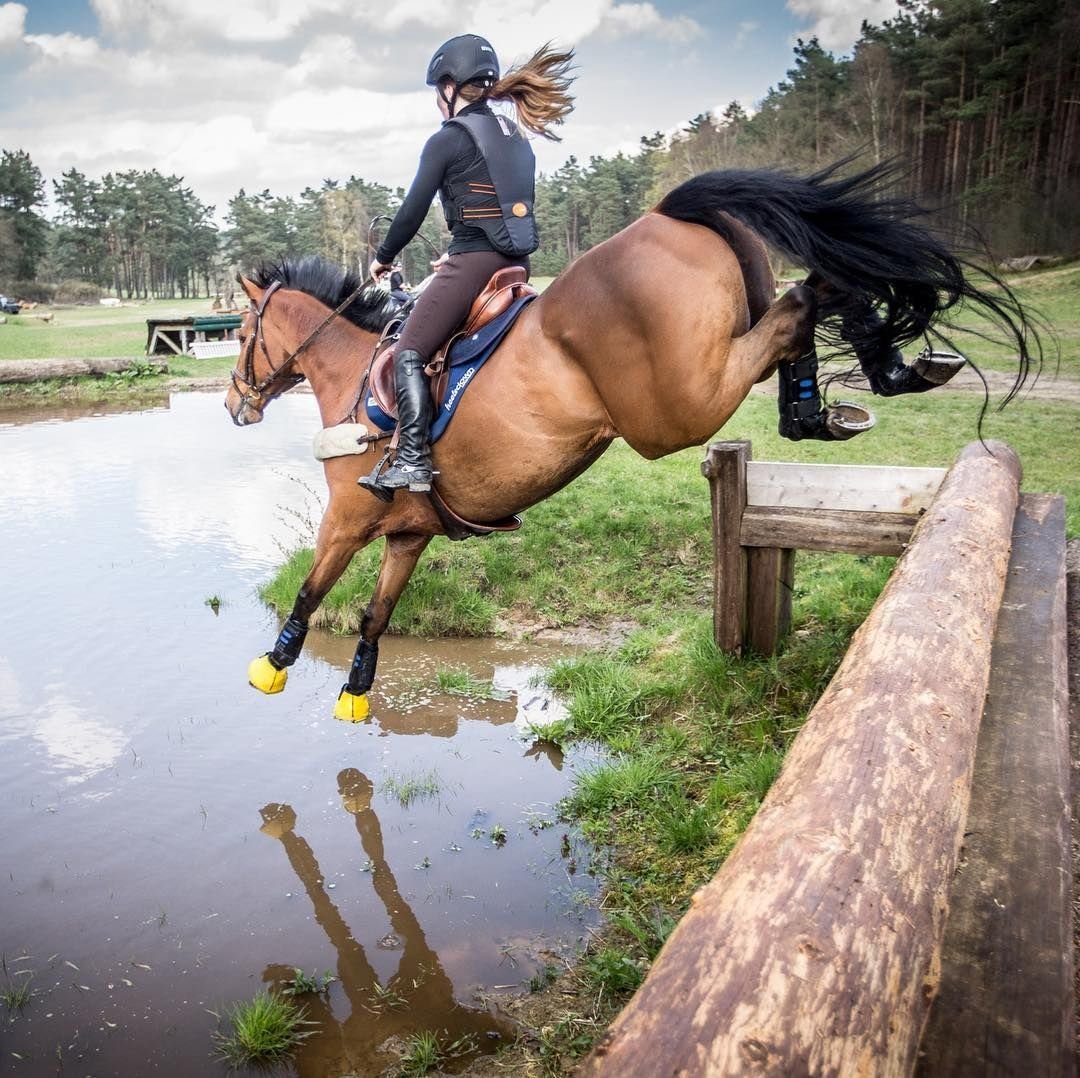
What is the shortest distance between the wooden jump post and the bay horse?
1015 millimetres

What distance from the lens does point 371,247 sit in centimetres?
454

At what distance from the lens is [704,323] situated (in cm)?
326

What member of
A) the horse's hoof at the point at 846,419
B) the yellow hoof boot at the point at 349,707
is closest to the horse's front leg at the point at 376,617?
the yellow hoof boot at the point at 349,707

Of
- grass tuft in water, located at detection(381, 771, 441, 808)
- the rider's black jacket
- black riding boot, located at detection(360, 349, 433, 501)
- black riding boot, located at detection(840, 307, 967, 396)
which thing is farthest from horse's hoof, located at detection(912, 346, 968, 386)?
grass tuft in water, located at detection(381, 771, 441, 808)

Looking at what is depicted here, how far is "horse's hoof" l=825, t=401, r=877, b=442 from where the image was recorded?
346cm

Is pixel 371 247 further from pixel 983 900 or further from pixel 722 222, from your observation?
pixel 983 900

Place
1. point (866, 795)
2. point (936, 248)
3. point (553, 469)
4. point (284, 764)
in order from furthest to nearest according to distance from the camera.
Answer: point (284, 764), point (553, 469), point (936, 248), point (866, 795)

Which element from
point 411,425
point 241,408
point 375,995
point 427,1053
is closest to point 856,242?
point 411,425

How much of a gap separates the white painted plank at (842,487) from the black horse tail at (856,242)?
4.38 feet

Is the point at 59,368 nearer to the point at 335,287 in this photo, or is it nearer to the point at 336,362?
the point at 335,287

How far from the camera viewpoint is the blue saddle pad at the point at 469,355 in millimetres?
3811

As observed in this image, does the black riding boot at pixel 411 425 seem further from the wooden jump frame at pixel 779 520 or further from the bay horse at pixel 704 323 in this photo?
the wooden jump frame at pixel 779 520

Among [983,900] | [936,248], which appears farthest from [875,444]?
[983,900]

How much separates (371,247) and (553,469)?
1706 millimetres
